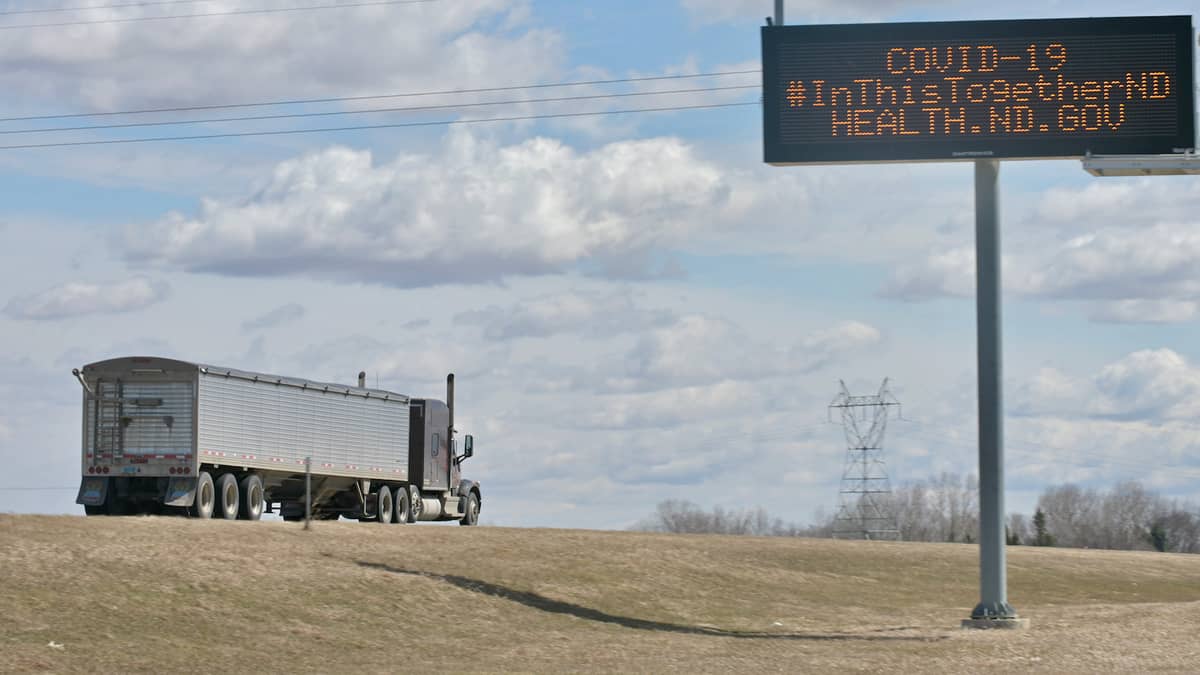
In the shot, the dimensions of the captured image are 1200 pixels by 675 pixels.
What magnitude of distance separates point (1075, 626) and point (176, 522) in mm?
17937

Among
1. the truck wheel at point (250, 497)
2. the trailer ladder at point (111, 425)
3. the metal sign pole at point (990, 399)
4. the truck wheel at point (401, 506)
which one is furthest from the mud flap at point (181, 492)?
the metal sign pole at point (990, 399)

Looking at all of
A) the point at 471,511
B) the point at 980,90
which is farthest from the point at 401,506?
the point at 980,90

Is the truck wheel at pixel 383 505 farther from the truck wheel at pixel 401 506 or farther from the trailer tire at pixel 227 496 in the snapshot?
the trailer tire at pixel 227 496

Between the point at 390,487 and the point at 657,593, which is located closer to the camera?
the point at 657,593

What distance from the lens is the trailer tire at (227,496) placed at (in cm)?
3869

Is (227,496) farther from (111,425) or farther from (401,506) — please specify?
(401,506)

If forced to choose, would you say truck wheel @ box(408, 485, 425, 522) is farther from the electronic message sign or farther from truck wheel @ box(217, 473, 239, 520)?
the electronic message sign

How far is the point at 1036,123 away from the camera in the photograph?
29016 millimetres

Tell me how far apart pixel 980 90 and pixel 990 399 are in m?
5.74

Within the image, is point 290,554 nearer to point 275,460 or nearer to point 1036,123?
point 275,460

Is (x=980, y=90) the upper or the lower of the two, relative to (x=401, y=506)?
upper

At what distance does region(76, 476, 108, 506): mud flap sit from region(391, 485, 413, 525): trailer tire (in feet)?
39.7

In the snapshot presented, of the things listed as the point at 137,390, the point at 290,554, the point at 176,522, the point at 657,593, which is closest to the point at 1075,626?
the point at 657,593

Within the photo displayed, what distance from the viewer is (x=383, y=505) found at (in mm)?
47656
